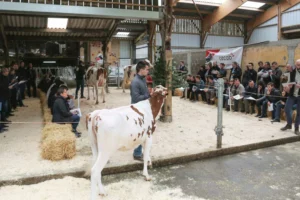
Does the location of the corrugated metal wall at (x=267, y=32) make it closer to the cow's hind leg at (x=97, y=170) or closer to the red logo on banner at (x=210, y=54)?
the red logo on banner at (x=210, y=54)

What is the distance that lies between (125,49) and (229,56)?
532 inches

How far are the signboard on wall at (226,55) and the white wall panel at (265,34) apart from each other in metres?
11.2

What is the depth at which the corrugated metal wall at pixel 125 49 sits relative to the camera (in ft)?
82.8

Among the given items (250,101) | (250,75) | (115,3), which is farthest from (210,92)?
(115,3)

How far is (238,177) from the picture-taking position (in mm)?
4766

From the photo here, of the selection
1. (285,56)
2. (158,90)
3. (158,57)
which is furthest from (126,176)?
(285,56)

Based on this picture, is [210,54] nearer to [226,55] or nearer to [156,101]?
[226,55]

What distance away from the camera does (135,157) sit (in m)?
5.22

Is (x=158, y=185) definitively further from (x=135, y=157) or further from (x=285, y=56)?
(x=285, y=56)

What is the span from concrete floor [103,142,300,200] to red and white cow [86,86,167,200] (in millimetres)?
564

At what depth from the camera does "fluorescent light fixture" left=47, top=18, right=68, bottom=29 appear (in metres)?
12.5

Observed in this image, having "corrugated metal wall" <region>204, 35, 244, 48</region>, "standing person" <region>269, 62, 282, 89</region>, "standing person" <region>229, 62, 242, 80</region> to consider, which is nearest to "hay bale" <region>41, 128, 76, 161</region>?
"standing person" <region>269, 62, 282, 89</region>

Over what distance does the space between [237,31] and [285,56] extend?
15858mm

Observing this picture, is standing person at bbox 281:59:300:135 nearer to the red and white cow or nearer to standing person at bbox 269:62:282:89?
standing person at bbox 269:62:282:89
